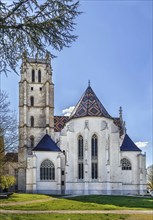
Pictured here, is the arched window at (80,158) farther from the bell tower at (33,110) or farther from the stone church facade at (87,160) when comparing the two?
the bell tower at (33,110)

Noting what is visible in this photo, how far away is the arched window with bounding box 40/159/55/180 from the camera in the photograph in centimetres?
5016

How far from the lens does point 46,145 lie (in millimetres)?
52531

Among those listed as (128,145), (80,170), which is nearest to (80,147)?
(80,170)

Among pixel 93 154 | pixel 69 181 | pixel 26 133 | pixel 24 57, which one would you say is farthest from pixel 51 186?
pixel 24 57

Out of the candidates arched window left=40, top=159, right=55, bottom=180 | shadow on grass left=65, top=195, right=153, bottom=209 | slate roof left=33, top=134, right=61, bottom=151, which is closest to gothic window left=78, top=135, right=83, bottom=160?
slate roof left=33, top=134, right=61, bottom=151

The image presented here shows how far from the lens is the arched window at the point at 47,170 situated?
5016 centimetres

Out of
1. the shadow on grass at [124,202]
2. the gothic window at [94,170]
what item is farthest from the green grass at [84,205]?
the gothic window at [94,170]

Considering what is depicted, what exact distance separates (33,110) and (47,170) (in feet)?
41.0

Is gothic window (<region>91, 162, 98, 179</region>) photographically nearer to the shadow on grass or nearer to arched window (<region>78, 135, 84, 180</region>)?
arched window (<region>78, 135, 84, 180</region>)

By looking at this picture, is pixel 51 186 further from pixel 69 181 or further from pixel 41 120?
pixel 41 120

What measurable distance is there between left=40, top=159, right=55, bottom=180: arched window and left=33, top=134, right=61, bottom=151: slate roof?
181cm

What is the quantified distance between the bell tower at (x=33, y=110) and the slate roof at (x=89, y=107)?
7.28 meters

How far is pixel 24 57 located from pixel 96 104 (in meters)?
40.1

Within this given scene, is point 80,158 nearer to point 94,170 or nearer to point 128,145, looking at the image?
point 94,170
